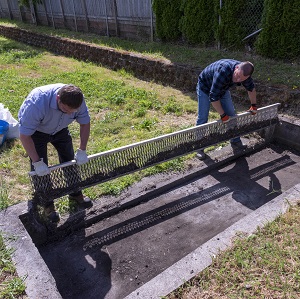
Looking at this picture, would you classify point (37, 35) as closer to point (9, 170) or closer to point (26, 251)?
point (9, 170)

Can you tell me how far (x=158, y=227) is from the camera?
3.59 meters

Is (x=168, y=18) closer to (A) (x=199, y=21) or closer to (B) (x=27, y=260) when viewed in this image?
(A) (x=199, y=21)

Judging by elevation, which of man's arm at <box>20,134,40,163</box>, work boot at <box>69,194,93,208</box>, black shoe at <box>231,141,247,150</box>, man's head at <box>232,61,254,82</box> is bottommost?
black shoe at <box>231,141,247,150</box>

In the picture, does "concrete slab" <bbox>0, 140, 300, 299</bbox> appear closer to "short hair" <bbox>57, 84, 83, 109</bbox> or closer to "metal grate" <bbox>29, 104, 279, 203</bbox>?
"metal grate" <bbox>29, 104, 279, 203</bbox>

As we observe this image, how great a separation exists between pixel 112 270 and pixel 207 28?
24.0 ft

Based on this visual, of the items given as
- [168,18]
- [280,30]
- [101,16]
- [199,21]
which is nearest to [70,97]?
[280,30]

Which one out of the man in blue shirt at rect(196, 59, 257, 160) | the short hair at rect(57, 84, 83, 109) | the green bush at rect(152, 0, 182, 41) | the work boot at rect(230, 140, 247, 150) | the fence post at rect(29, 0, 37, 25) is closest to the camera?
the short hair at rect(57, 84, 83, 109)

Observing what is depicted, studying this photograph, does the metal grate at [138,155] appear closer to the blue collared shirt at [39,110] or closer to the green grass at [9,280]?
the blue collared shirt at [39,110]

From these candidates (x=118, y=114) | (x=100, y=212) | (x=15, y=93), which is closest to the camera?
(x=100, y=212)

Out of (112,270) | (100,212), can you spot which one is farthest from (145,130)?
(112,270)

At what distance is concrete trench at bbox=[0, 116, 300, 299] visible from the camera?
2594 mm

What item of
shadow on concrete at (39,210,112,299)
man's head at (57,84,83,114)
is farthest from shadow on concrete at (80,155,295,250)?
man's head at (57,84,83,114)

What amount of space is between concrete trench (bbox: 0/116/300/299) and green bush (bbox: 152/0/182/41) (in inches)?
222

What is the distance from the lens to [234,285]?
2.33 m
